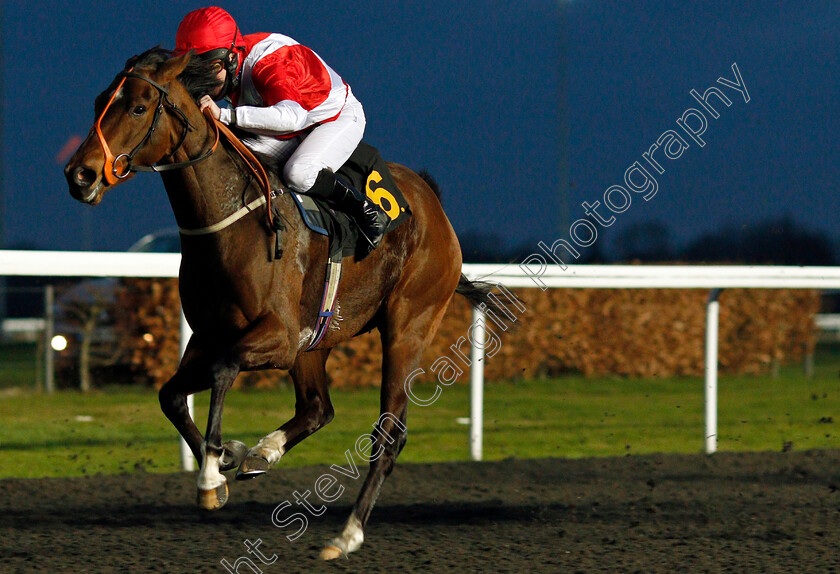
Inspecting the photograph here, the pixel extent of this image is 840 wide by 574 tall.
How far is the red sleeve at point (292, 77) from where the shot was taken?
11.3 ft

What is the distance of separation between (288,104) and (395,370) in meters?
1.21

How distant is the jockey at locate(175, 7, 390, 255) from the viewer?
132 inches

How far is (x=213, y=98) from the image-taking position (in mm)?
3459

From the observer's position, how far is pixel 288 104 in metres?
3.45

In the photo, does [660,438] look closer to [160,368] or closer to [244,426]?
[244,426]

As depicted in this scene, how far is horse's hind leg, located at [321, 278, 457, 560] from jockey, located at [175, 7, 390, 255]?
0.44 m

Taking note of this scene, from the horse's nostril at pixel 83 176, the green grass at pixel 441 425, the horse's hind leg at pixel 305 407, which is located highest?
the horse's nostril at pixel 83 176

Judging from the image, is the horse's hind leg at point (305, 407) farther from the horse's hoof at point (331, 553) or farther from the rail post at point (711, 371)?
the rail post at point (711, 371)

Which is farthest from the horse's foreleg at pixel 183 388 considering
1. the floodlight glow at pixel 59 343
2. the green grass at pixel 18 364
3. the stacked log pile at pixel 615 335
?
the green grass at pixel 18 364

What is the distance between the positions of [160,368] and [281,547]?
3.36m

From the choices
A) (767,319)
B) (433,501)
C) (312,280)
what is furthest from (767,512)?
(767,319)

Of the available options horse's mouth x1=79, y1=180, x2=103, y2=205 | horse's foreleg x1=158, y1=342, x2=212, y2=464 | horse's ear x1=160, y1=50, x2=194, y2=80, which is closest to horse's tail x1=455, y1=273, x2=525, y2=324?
horse's foreleg x1=158, y1=342, x2=212, y2=464

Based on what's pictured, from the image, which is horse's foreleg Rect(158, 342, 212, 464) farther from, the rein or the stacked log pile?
the stacked log pile

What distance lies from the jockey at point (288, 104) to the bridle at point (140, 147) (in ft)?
0.66
